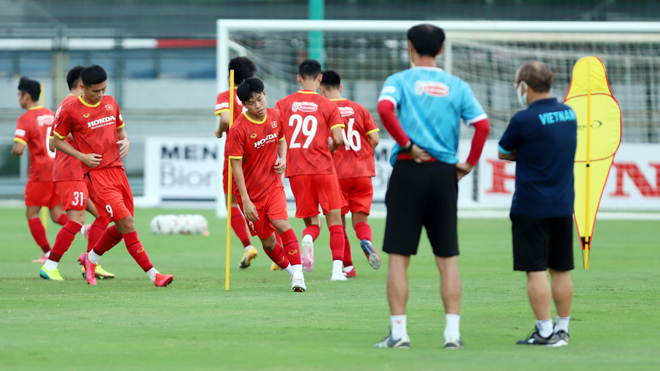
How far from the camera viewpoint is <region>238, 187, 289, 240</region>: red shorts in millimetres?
7777

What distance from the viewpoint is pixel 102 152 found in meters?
7.90

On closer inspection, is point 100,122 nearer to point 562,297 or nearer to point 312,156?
point 312,156

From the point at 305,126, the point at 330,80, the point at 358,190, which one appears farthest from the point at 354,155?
the point at 305,126

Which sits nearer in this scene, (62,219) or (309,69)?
(309,69)

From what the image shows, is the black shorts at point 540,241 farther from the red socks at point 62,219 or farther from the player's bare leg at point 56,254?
the red socks at point 62,219

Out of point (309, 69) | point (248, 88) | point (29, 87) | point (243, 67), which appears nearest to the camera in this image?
point (248, 88)

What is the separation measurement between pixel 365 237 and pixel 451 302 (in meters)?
3.72

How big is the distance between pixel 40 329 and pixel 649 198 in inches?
561

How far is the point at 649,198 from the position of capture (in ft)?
56.8

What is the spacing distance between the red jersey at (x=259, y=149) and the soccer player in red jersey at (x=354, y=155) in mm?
1354

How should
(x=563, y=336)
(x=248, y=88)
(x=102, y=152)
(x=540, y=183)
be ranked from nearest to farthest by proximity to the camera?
(x=540, y=183), (x=563, y=336), (x=248, y=88), (x=102, y=152)

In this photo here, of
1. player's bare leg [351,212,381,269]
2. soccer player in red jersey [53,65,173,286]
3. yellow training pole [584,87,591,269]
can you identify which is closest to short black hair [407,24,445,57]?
player's bare leg [351,212,381,269]

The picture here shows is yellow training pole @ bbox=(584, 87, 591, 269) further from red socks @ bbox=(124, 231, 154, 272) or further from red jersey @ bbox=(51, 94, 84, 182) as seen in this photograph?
red jersey @ bbox=(51, 94, 84, 182)

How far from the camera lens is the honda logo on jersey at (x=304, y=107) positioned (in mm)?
8312
